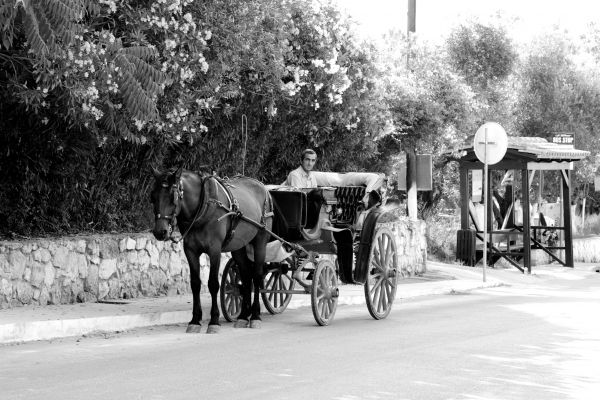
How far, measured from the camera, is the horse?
12875mm

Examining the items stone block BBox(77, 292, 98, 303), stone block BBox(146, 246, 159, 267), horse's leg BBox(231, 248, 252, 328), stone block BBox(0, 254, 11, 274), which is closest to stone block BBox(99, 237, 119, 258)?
stone block BBox(77, 292, 98, 303)

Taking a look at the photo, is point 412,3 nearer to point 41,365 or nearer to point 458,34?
point 458,34

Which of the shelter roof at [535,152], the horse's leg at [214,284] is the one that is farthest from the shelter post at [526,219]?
the horse's leg at [214,284]

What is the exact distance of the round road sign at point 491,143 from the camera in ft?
73.6

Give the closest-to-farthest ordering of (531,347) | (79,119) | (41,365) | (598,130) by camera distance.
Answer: (41,365)
(531,347)
(79,119)
(598,130)

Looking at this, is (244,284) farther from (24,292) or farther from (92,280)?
(24,292)

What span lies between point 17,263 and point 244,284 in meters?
3.10

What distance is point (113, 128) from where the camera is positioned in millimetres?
13992

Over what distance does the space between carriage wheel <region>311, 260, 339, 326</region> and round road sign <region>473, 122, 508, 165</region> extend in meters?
9.16

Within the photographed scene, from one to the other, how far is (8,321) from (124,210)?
5.12m

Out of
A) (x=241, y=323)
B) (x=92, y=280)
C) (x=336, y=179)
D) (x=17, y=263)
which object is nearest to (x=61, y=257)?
(x=92, y=280)

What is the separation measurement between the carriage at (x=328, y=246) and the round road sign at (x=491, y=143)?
7320 millimetres

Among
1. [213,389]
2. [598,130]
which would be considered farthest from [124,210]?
[598,130]

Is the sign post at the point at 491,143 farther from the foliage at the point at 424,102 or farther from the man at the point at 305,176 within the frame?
the man at the point at 305,176
